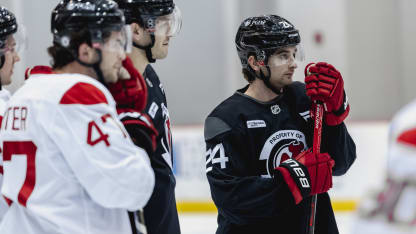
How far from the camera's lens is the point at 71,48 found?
1.83 m

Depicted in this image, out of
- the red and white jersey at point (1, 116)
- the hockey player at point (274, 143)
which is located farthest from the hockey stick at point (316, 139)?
the red and white jersey at point (1, 116)

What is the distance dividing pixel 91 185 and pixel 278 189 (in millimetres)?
758

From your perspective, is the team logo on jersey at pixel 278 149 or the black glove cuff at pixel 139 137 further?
the team logo on jersey at pixel 278 149

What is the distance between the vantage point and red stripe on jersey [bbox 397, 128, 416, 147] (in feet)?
3.68

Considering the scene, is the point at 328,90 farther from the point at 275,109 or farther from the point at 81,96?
the point at 81,96

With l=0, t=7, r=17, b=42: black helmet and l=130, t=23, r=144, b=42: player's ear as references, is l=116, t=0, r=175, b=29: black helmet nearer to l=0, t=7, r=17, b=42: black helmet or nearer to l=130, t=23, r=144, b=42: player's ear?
l=130, t=23, r=144, b=42: player's ear

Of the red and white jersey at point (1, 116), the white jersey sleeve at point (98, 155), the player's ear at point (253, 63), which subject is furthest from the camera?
the player's ear at point (253, 63)

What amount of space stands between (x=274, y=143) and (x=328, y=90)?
26 cm

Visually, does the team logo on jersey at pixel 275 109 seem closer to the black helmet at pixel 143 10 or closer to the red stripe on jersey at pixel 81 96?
the black helmet at pixel 143 10

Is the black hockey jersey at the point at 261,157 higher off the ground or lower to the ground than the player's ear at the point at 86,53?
lower

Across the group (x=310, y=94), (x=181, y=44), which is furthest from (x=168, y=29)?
(x=181, y=44)

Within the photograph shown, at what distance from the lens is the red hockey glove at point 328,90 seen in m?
2.29

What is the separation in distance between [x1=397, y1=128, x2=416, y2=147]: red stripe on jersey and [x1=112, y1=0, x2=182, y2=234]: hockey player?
127cm

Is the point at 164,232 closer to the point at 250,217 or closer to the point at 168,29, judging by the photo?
the point at 250,217
